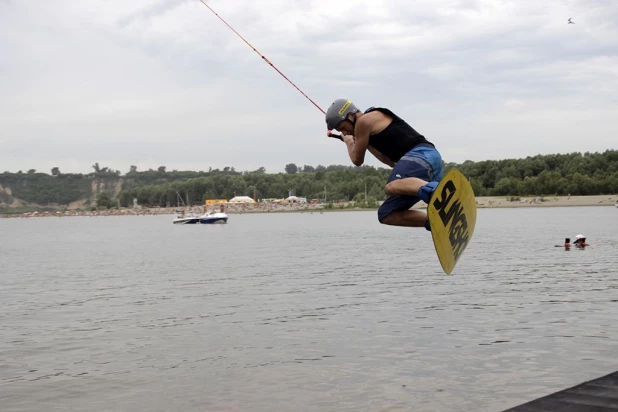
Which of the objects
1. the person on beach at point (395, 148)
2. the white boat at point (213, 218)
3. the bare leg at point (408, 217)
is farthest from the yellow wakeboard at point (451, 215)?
the white boat at point (213, 218)

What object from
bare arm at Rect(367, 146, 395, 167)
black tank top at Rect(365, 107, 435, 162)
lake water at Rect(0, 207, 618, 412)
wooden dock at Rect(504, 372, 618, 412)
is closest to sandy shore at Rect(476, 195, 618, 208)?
lake water at Rect(0, 207, 618, 412)

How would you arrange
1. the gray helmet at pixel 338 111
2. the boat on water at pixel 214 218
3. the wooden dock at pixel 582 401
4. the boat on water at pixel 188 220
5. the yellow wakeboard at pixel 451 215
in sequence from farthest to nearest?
the boat on water at pixel 188 220, the boat on water at pixel 214 218, the gray helmet at pixel 338 111, the yellow wakeboard at pixel 451 215, the wooden dock at pixel 582 401

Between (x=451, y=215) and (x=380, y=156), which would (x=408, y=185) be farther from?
(x=380, y=156)

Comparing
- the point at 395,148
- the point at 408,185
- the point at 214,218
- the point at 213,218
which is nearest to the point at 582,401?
the point at 408,185

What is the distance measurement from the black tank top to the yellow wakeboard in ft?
2.27

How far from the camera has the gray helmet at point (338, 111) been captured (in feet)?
31.8

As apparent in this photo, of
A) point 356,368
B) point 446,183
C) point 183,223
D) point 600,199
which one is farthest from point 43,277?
point 600,199

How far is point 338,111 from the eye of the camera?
9695 mm

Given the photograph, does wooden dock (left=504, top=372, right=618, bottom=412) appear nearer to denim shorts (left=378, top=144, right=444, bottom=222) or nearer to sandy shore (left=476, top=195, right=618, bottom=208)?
denim shorts (left=378, top=144, right=444, bottom=222)

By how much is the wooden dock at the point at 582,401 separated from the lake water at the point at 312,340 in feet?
11.2

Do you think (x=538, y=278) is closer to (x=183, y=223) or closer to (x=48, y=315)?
(x=48, y=315)

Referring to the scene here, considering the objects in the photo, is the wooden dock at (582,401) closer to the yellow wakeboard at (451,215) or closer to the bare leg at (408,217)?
the yellow wakeboard at (451,215)

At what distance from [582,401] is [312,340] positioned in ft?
36.6

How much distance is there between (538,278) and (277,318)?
1471 centimetres
